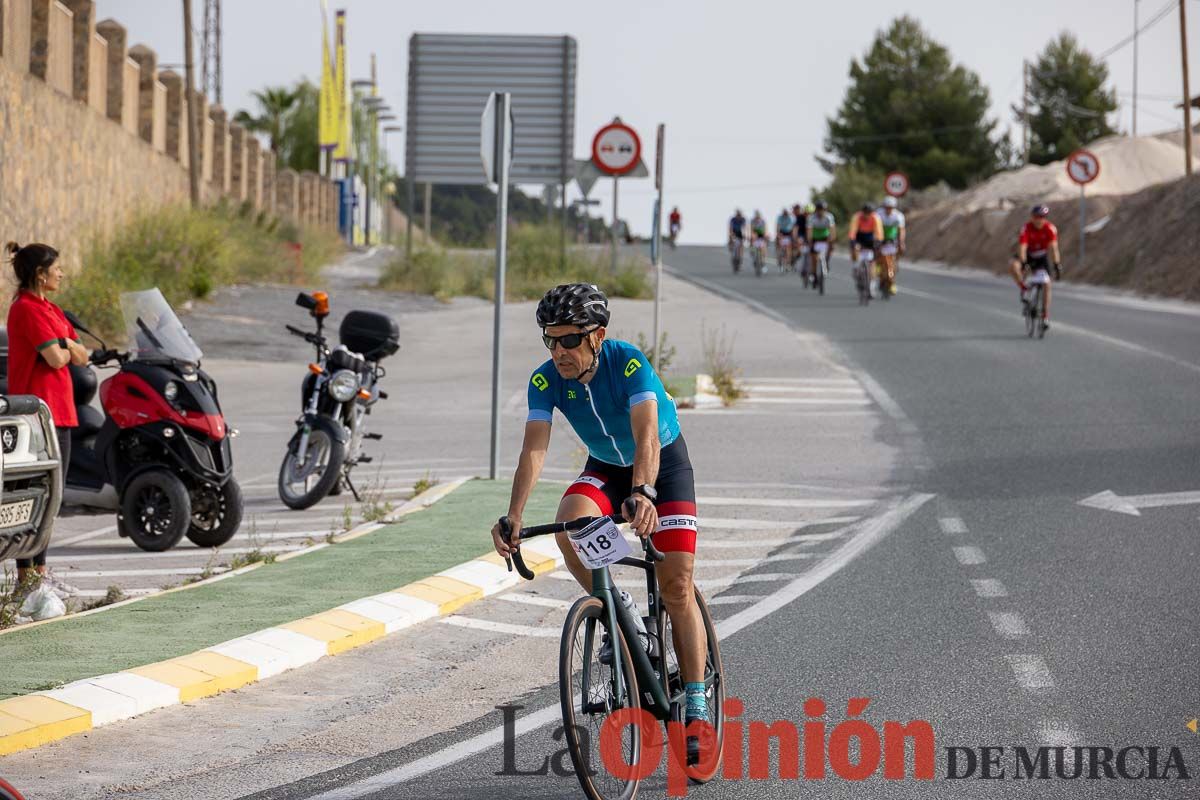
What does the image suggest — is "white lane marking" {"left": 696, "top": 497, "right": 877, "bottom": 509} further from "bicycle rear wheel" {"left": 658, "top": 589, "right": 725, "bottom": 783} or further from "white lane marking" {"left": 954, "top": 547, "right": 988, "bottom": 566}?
"bicycle rear wheel" {"left": 658, "top": 589, "right": 725, "bottom": 783}

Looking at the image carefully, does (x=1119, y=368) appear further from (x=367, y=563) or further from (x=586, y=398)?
(x=586, y=398)

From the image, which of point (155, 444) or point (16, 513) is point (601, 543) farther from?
point (155, 444)

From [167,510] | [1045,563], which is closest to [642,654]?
[1045,563]

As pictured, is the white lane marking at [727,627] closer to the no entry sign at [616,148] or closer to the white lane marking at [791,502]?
the white lane marking at [791,502]

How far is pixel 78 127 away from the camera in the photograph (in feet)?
94.0

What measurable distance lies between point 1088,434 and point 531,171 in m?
18.9

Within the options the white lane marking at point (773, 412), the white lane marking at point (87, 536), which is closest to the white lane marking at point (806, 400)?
the white lane marking at point (773, 412)

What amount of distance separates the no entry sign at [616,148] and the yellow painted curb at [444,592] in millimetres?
13435

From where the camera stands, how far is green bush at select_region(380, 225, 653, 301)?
38.4 m

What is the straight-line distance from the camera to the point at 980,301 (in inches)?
1436

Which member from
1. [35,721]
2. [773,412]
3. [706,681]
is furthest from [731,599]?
[773,412]

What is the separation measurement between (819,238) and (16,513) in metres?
35.4

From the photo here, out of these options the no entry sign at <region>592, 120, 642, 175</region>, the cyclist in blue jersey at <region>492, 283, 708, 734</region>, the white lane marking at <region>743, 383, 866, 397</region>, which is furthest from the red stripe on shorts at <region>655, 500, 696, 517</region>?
the no entry sign at <region>592, 120, 642, 175</region>

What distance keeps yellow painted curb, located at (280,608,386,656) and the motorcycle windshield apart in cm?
298
